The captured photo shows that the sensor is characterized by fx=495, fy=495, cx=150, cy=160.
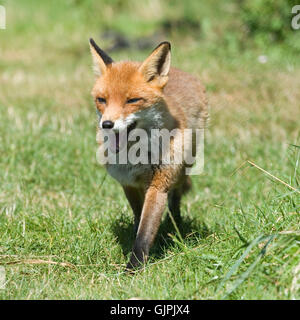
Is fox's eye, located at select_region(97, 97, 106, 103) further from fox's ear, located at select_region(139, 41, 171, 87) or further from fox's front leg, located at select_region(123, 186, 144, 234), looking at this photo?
fox's front leg, located at select_region(123, 186, 144, 234)

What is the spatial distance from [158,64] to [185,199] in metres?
2.18

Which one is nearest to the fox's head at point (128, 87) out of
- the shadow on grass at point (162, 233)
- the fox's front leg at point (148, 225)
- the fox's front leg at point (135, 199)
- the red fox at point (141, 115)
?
the red fox at point (141, 115)

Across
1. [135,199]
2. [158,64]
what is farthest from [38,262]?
[158,64]

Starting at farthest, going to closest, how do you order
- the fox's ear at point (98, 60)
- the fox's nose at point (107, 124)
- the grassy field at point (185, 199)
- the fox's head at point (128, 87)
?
the fox's ear at point (98, 60) < the fox's head at point (128, 87) < the fox's nose at point (107, 124) < the grassy field at point (185, 199)

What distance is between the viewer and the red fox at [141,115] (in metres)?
3.93

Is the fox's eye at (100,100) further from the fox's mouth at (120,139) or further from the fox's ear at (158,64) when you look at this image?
the fox's ear at (158,64)

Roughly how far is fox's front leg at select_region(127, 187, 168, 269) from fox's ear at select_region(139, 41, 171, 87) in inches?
37.7

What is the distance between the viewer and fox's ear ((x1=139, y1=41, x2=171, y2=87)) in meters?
4.06

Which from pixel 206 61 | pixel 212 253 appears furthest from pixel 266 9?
pixel 212 253

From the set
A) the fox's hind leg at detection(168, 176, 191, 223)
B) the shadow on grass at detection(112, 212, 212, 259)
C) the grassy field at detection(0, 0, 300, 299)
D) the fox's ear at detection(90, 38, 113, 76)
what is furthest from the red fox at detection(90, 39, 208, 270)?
the fox's hind leg at detection(168, 176, 191, 223)
